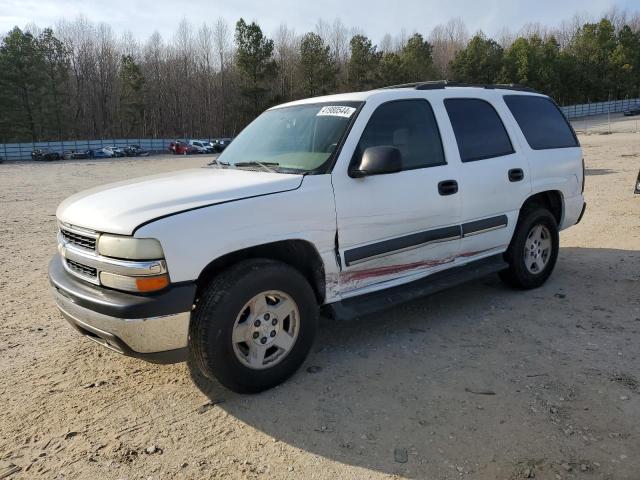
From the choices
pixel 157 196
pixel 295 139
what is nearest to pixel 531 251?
→ pixel 295 139

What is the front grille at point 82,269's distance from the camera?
307cm

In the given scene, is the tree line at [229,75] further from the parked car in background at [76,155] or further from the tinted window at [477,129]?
the tinted window at [477,129]

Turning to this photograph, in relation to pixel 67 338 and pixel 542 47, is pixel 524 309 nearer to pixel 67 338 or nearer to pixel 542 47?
pixel 67 338

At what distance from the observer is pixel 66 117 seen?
6756 cm

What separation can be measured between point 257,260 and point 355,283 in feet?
2.74

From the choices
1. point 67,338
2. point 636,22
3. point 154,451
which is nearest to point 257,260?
point 154,451

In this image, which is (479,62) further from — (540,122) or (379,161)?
(379,161)

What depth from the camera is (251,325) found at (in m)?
3.19

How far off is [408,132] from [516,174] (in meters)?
1.40

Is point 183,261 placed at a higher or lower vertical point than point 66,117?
lower

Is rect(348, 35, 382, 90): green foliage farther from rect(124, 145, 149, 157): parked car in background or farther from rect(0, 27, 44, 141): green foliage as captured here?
rect(0, 27, 44, 141): green foliage

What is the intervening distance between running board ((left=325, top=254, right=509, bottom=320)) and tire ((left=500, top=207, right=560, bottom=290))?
22 centimetres

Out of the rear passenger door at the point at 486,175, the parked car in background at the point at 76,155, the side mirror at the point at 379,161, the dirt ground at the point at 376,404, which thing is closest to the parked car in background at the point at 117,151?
the parked car in background at the point at 76,155

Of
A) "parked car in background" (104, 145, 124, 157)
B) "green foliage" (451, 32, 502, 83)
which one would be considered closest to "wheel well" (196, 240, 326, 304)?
"parked car in background" (104, 145, 124, 157)
